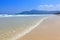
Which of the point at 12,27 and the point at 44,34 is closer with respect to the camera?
the point at 44,34

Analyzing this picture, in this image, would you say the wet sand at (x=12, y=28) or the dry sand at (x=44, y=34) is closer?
the dry sand at (x=44, y=34)

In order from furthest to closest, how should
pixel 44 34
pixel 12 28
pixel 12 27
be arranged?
pixel 12 27, pixel 12 28, pixel 44 34

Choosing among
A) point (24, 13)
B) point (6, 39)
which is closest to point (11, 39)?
point (6, 39)

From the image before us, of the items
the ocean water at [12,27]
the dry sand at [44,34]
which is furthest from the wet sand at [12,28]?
the dry sand at [44,34]

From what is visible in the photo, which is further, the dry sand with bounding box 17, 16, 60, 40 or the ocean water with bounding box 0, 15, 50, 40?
the ocean water with bounding box 0, 15, 50, 40

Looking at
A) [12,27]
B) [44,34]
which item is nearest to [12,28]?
[12,27]

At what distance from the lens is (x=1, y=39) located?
2.37 m

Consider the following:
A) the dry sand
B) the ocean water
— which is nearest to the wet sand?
the ocean water

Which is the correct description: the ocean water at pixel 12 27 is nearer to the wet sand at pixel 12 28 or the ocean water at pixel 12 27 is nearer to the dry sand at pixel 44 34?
the wet sand at pixel 12 28

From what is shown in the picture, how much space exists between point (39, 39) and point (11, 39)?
517 mm

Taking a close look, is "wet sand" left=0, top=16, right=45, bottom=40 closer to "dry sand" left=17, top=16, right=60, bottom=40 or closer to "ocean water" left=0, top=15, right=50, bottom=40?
"ocean water" left=0, top=15, right=50, bottom=40

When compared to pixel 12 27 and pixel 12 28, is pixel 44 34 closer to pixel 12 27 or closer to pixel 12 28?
pixel 12 28

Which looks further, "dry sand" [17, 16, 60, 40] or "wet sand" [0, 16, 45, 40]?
"wet sand" [0, 16, 45, 40]

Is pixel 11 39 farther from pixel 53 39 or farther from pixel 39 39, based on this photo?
pixel 53 39
